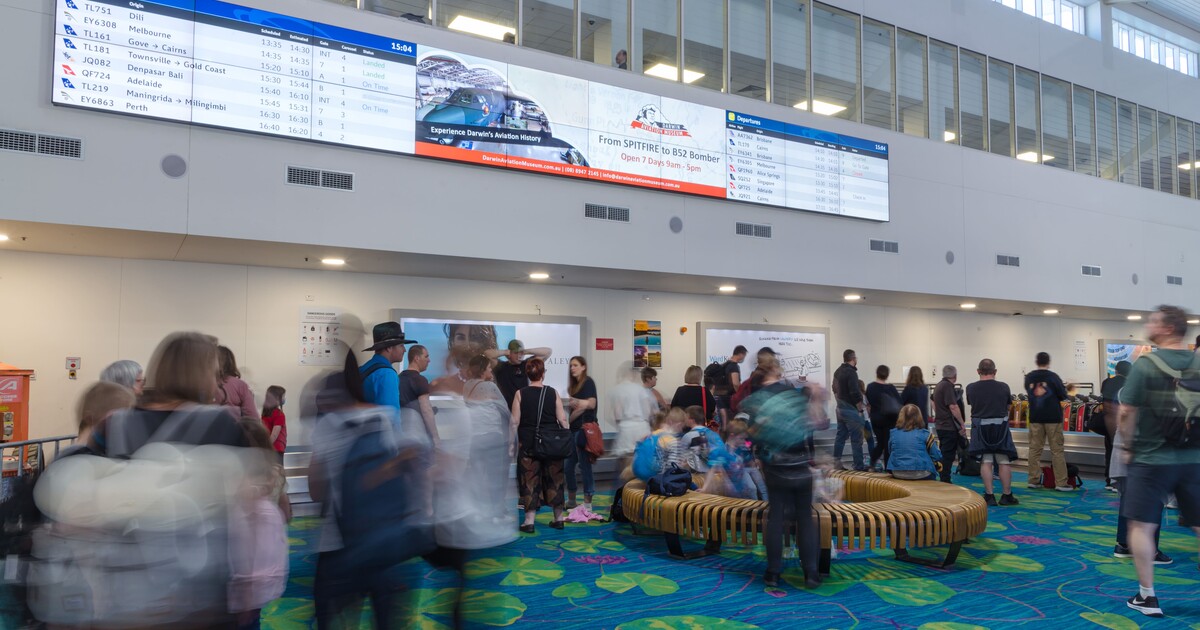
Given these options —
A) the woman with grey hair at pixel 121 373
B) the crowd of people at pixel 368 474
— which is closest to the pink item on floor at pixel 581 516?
the crowd of people at pixel 368 474

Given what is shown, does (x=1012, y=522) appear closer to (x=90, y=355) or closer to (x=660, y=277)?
(x=660, y=277)

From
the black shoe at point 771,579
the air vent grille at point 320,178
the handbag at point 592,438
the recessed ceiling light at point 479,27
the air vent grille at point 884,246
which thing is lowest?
the black shoe at point 771,579

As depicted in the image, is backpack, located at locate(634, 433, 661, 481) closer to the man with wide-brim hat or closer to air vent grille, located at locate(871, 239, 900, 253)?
the man with wide-brim hat

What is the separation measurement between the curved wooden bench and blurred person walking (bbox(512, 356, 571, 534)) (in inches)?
27.2

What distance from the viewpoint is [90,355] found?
26.3 feet

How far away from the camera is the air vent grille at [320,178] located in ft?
24.7

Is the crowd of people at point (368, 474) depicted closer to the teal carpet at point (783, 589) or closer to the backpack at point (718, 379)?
the teal carpet at point (783, 589)

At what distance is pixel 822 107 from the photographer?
36.8ft

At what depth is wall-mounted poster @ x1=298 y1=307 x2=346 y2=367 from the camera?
9.11 metres

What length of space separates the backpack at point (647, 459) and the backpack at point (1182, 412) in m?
3.37

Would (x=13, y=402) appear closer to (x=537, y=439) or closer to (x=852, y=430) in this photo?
(x=537, y=439)

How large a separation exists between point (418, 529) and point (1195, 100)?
19.7 meters

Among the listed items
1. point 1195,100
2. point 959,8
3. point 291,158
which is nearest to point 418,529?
point 291,158

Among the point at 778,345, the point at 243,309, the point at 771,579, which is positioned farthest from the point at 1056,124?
the point at 243,309
